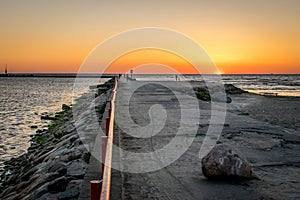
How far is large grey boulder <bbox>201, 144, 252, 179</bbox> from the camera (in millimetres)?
6562

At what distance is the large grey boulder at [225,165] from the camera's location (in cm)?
656

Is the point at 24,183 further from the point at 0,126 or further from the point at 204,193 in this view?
the point at 0,126

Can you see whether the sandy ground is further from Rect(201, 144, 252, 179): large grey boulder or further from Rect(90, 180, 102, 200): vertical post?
Rect(90, 180, 102, 200): vertical post

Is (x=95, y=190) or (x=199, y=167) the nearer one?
(x=95, y=190)

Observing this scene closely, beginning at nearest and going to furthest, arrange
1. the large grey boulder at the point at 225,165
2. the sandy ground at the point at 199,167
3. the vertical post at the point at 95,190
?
the vertical post at the point at 95,190 → the sandy ground at the point at 199,167 → the large grey boulder at the point at 225,165

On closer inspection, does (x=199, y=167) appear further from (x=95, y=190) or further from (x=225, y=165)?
(x=95, y=190)

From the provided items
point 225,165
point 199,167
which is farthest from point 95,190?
point 199,167

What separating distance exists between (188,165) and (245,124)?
6.31 m

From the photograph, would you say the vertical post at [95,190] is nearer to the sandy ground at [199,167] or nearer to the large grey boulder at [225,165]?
the sandy ground at [199,167]

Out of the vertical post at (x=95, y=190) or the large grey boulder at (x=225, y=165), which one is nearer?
the vertical post at (x=95, y=190)

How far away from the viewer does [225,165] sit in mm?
6570

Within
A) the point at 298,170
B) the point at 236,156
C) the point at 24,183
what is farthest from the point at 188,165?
the point at 24,183

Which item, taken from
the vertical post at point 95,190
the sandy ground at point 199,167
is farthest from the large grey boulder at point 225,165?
the vertical post at point 95,190

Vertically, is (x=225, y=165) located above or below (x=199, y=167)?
above
